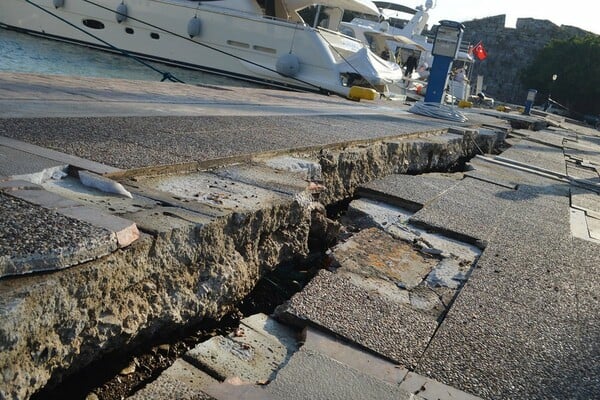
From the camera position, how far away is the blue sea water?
1531 cm

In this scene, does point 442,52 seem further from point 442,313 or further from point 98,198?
point 98,198

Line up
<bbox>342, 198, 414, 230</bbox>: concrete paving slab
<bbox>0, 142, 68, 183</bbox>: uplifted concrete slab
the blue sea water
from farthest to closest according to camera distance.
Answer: the blue sea water
<bbox>342, 198, 414, 230</bbox>: concrete paving slab
<bbox>0, 142, 68, 183</bbox>: uplifted concrete slab

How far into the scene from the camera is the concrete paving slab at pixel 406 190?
12.1ft

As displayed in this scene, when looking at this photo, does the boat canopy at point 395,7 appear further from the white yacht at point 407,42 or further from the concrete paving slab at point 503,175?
the concrete paving slab at point 503,175

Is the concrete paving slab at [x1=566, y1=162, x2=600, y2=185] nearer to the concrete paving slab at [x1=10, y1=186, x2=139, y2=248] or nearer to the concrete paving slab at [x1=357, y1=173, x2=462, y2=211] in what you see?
the concrete paving slab at [x1=357, y1=173, x2=462, y2=211]

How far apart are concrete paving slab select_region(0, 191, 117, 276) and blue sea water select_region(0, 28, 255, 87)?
1406 centimetres

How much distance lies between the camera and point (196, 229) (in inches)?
76.3

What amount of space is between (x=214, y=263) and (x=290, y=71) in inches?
601

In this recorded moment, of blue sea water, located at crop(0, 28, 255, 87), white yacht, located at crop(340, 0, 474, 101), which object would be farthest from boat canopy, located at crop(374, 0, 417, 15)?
blue sea water, located at crop(0, 28, 255, 87)

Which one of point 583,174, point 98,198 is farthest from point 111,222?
point 583,174

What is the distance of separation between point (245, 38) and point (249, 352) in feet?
55.5

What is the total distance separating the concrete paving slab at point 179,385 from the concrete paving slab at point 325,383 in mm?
195

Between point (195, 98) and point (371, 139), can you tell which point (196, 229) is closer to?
point (371, 139)

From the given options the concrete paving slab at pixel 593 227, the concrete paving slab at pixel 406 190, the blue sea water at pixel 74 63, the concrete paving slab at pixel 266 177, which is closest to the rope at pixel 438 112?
the concrete paving slab at pixel 406 190
